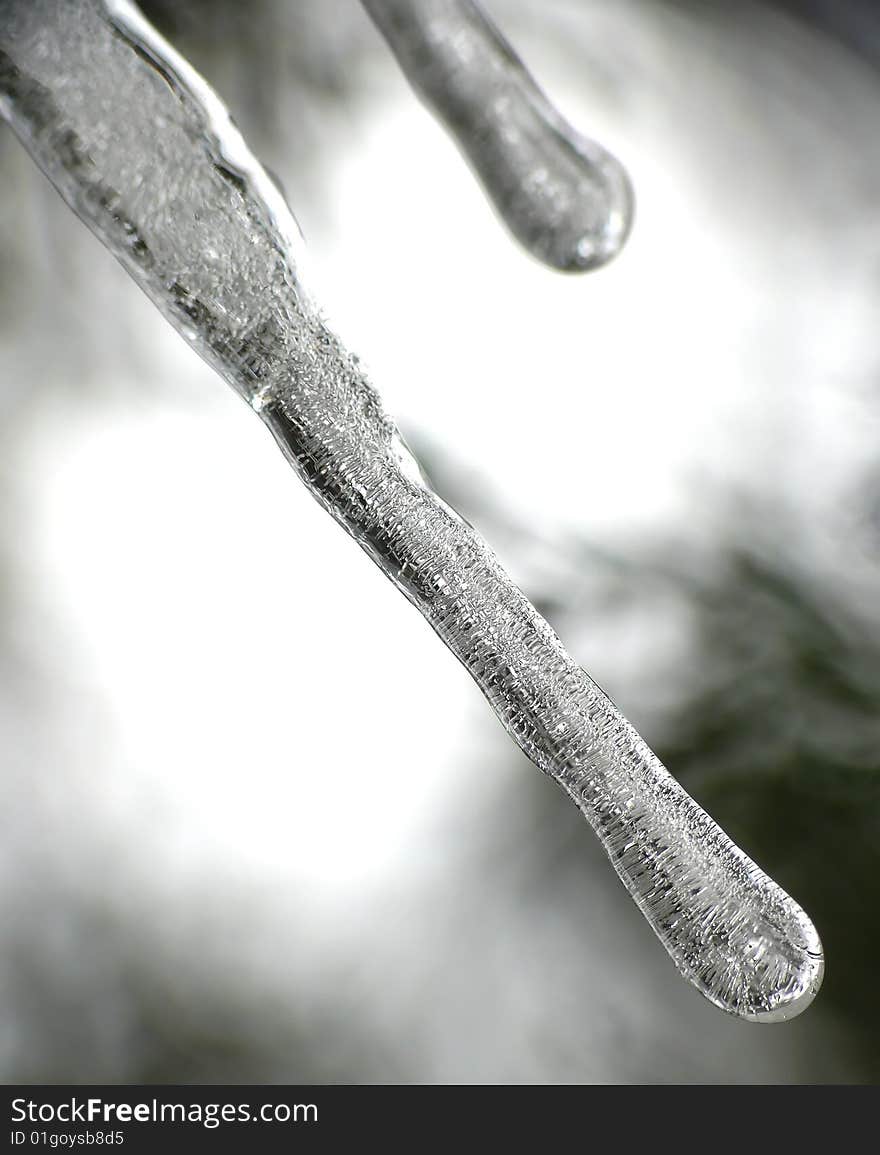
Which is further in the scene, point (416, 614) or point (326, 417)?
point (416, 614)

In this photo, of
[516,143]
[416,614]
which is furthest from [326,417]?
[416,614]

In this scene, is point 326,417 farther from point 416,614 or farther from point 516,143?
point 416,614

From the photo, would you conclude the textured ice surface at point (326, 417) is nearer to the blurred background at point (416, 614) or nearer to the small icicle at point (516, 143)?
the small icicle at point (516, 143)

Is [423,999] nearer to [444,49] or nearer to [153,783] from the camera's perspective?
[153,783]

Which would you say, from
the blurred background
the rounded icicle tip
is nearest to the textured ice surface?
the rounded icicle tip
